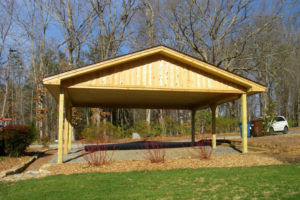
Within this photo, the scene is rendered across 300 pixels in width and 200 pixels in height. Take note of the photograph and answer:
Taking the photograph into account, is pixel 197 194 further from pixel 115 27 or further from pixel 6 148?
pixel 115 27

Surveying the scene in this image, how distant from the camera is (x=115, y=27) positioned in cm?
2800

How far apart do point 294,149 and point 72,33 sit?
22855 millimetres

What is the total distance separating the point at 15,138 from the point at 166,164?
21.8ft

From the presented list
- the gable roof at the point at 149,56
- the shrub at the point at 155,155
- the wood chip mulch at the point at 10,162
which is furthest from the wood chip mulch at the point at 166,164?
the gable roof at the point at 149,56

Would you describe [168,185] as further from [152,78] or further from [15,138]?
[15,138]

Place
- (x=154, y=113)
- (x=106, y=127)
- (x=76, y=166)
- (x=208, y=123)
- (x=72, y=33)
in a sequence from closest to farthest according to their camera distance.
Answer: (x=76, y=166)
(x=106, y=127)
(x=208, y=123)
(x=72, y=33)
(x=154, y=113)

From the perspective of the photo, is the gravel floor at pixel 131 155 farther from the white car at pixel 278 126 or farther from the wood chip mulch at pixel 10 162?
the white car at pixel 278 126

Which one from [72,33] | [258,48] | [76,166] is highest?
[72,33]

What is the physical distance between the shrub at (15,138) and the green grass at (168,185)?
5059 millimetres

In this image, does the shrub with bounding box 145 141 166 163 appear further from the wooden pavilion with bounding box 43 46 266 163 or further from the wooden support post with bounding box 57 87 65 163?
the wooden support post with bounding box 57 87 65 163

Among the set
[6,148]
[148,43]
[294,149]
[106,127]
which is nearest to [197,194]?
[294,149]

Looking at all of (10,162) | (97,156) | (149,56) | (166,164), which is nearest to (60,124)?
(97,156)

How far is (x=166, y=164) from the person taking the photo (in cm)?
875

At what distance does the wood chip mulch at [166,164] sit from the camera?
8.20 metres
